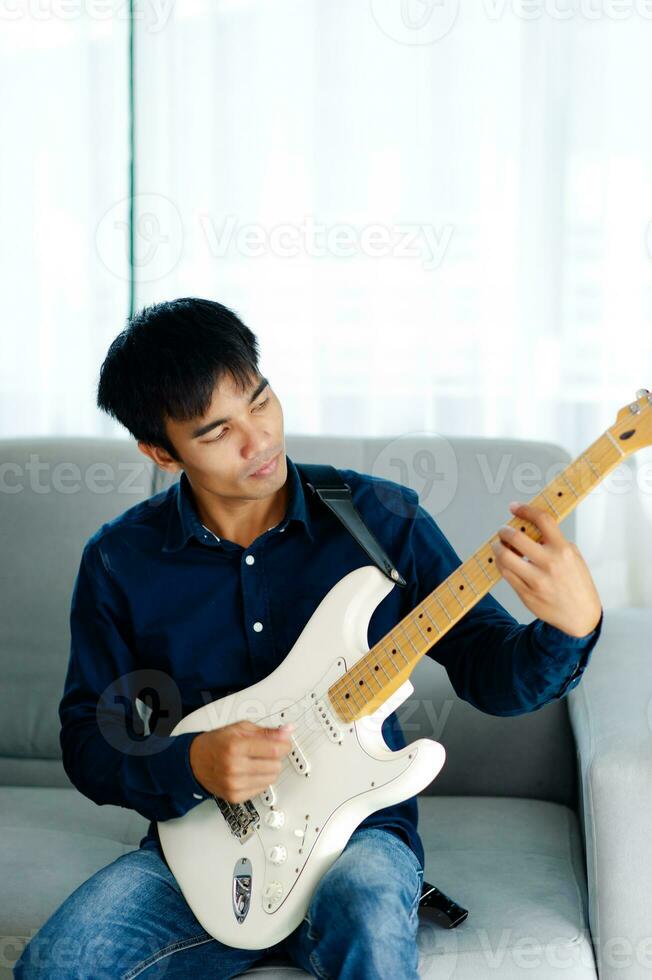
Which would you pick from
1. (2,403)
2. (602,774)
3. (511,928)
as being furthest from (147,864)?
(2,403)

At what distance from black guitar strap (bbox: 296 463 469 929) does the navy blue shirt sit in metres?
0.03

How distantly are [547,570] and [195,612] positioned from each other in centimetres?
52

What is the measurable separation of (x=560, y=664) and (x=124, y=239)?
150 centimetres

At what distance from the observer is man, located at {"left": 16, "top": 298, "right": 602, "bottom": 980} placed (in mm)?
1134

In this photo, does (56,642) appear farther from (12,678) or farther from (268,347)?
(268,347)

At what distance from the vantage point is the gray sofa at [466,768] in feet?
3.99

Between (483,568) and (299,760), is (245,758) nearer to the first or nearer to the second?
(299,760)

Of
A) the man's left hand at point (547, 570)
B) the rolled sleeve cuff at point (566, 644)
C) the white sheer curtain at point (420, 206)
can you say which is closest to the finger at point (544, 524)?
the man's left hand at point (547, 570)

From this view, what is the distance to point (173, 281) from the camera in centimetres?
220

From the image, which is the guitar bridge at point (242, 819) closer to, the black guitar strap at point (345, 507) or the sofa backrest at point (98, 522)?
the black guitar strap at point (345, 507)

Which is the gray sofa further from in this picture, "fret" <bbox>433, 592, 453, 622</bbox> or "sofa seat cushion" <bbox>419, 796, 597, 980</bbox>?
"fret" <bbox>433, 592, 453, 622</bbox>

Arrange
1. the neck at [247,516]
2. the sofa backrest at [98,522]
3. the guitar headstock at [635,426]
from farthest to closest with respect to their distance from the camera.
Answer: the sofa backrest at [98,522], the neck at [247,516], the guitar headstock at [635,426]

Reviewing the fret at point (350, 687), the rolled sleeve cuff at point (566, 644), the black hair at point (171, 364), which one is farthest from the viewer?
the black hair at point (171, 364)

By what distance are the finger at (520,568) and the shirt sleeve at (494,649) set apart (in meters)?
0.09
